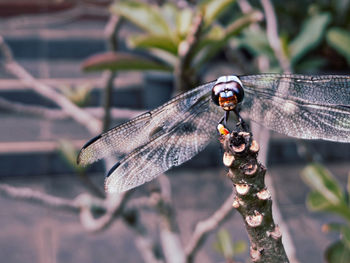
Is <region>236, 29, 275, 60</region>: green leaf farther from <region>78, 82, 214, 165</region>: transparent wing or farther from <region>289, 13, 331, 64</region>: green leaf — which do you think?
<region>78, 82, 214, 165</region>: transparent wing

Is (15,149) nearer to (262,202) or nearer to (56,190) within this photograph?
(56,190)

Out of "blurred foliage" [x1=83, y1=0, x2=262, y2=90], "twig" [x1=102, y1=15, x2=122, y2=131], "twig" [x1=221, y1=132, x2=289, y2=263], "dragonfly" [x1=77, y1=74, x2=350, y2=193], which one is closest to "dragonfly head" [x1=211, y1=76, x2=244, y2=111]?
"dragonfly" [x1=77, y1=74, x2=350, y2=193]

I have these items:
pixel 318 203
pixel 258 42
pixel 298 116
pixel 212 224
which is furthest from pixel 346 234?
pixel 258 42

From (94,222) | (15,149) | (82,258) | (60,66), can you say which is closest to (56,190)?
(15,149)

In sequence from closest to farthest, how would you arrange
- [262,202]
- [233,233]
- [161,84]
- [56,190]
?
[262,202]
[233,233]
[56,190]
[161,84]

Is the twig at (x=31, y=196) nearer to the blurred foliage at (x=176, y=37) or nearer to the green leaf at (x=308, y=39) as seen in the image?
the blurred foliage at (x=176, y=37)

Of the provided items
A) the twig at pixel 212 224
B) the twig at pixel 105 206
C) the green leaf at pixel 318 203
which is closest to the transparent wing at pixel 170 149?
the twig at pixel 212 224
